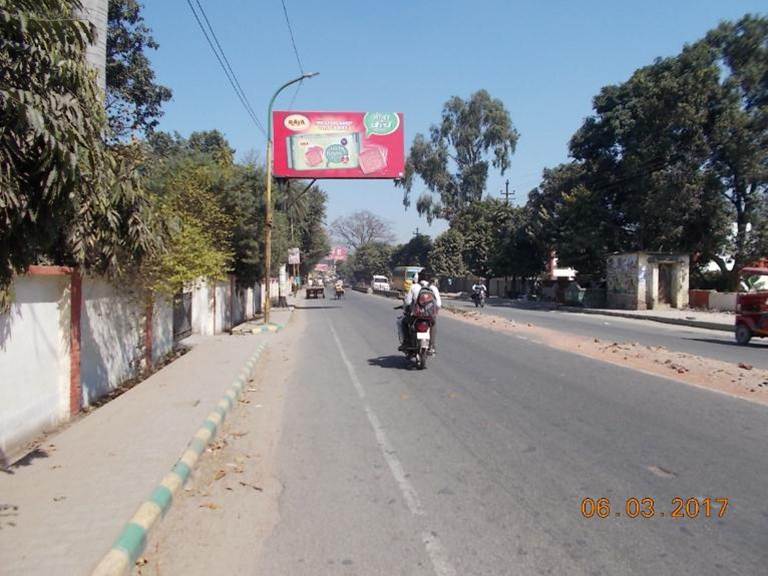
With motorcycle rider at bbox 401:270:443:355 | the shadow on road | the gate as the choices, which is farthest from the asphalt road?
the gate

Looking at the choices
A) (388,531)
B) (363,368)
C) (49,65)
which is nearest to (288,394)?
(363,368)

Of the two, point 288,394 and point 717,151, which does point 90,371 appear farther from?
point 717,151

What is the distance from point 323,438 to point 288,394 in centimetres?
316

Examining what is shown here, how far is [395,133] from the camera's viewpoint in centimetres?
3189

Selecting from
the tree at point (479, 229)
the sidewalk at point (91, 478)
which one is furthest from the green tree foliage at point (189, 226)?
the tree at point (479, 229)

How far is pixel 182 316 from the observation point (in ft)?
56.6

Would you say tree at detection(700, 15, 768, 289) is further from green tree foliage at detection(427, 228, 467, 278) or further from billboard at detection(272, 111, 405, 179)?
green tree foliage at detection(427, 228, 467, 278)

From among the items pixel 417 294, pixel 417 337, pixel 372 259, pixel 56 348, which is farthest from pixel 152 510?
pixel 372 259

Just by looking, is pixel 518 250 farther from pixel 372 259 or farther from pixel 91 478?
pixel 372 259

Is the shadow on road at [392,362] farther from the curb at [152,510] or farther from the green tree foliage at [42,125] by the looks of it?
the green tree foliage at [42,125]

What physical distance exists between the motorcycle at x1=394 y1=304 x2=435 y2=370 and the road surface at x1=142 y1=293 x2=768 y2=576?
4.45 feet

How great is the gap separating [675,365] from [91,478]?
1082 centimetres

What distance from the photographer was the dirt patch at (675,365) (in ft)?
34.1

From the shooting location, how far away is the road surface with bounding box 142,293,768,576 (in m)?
4.23
